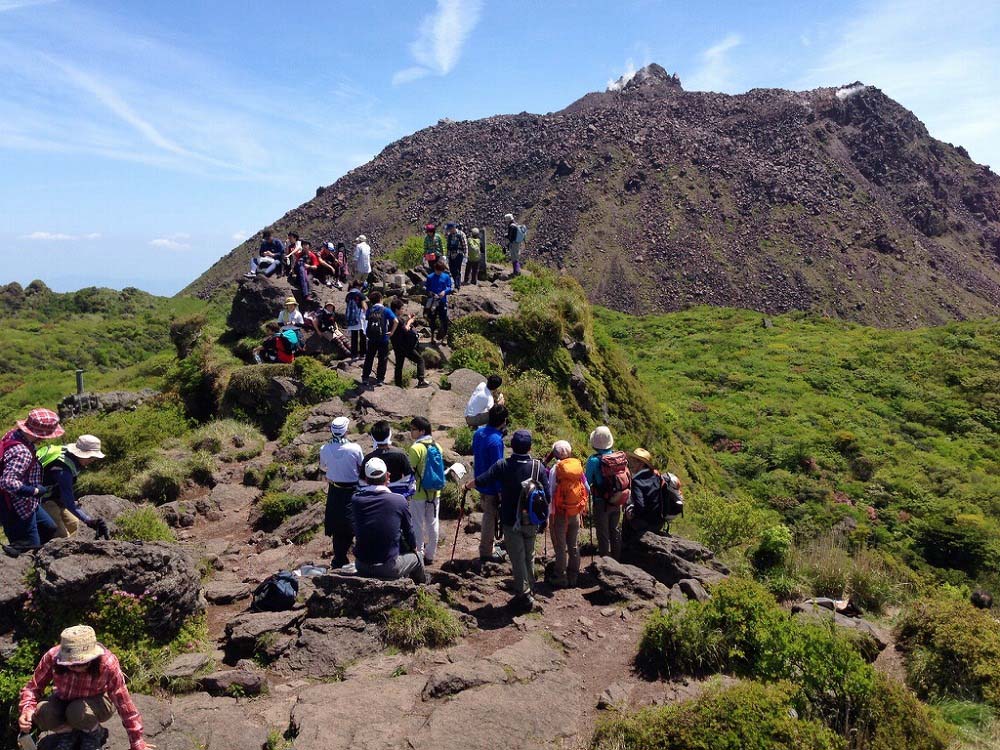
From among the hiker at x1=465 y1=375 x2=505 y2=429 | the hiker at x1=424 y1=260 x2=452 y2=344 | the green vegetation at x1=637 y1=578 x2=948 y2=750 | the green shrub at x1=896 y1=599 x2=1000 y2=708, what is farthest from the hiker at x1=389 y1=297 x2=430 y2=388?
the green shrub at x1=896 y1=599 x2=1000 y2=708

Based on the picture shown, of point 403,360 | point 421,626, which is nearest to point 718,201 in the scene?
point 403,360

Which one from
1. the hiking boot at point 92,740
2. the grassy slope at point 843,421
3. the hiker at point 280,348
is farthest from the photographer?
the grassy slope at point 843,421

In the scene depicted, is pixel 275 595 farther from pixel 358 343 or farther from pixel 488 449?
pixel 358 343

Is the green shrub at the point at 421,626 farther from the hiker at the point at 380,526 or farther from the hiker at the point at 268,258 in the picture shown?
the hiker at the point at 268,258

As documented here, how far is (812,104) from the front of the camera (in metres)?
97.8

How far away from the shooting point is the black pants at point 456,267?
18.9 m

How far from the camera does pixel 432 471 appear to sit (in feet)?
24.6

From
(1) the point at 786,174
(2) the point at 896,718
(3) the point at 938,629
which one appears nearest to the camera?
(2) the point at 896,718

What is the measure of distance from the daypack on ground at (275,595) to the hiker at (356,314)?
7797 mm

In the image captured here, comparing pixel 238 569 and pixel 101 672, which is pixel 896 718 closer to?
pixel 101 672

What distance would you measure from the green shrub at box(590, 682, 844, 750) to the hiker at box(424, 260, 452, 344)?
11.6 meters

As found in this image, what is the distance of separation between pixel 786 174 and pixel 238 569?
8784cm

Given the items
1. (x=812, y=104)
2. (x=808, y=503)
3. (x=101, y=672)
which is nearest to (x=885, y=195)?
(x=812, y=104)

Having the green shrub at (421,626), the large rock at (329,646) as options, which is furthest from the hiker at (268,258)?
the green shrub at (421,626)
